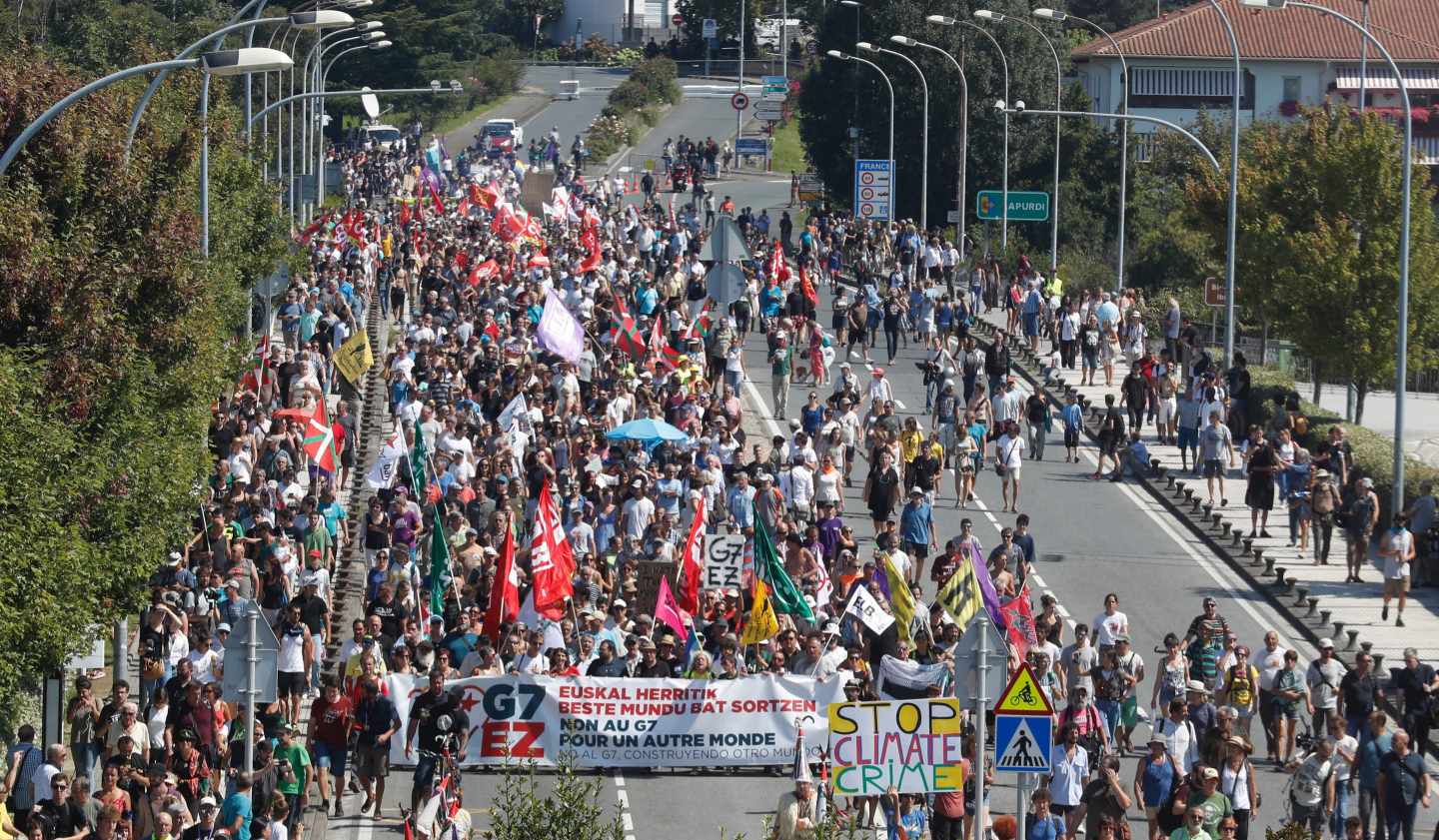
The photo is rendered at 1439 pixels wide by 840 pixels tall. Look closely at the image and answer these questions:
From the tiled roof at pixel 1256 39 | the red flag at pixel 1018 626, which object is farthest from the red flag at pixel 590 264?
the tiled roof at pixel 1256 39

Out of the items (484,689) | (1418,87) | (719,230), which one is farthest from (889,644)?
(1418,87)

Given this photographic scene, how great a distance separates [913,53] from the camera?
76.8 meters

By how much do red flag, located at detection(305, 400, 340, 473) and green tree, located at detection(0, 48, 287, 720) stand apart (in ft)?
5.53

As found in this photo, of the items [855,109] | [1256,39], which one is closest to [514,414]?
[855,109]

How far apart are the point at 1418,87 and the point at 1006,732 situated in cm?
8460

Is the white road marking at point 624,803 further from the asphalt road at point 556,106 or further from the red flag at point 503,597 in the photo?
the asphalt road at point 556,106

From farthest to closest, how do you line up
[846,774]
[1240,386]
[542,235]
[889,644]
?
[542,235]
[1240,386]
[889,644]
[846,774]

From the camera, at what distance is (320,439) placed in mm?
28062

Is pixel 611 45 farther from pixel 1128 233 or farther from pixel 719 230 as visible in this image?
pixel 719 230

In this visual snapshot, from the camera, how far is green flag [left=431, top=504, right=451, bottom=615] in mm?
24578

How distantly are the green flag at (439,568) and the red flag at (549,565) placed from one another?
4.55ft

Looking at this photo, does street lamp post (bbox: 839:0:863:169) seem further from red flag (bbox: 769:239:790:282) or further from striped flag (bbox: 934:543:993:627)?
striped flag (bbox: 934:543:993:627)

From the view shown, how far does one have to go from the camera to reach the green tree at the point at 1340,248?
3800cm

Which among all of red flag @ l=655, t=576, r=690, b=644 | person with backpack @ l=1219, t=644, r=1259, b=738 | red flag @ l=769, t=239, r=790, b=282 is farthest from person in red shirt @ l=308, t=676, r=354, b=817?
red flag @ l=769, t=239, r=790, b=282
